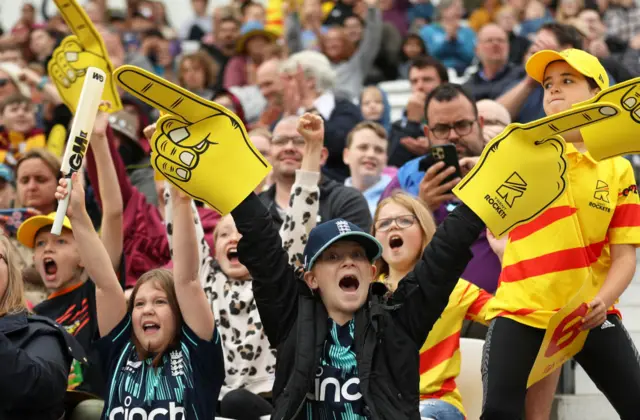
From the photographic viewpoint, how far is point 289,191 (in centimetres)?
632

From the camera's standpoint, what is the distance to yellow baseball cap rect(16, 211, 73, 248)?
5.89 metres

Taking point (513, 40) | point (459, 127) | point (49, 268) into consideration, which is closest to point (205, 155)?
point (49, 268)

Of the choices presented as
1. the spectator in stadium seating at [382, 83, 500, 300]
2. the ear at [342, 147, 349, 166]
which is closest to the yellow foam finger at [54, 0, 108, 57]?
the spectator in stadium seating at [382, 83, 500, 300]

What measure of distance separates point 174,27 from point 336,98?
8.33 meters

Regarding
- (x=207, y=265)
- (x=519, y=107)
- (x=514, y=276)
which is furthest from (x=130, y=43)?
(x=514, y=276)

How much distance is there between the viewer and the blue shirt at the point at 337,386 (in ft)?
14.3

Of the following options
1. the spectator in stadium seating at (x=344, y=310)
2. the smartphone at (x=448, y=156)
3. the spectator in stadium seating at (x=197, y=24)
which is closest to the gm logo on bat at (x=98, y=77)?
the spectator in stadium seating at (x=344, y=310)

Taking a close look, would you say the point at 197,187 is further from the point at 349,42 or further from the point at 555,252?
the point at 349,42

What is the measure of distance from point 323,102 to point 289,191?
2.26 metres

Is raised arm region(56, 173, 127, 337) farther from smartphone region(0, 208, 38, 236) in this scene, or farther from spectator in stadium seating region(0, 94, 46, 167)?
spectator in stadium seating region(0, 94, 46, 167)

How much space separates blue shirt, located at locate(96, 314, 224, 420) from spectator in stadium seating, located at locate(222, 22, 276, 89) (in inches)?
258

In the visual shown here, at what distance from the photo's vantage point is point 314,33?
11.7 m

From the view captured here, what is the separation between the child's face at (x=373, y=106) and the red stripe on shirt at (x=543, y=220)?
4.41 m

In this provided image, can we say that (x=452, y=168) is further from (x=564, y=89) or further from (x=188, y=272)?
(x=188, y=272)
